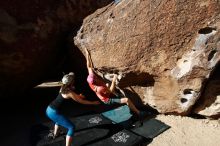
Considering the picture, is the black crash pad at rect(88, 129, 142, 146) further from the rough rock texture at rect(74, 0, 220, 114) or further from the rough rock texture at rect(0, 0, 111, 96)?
the rough rock texture at rect(0, 0, 111, 96)

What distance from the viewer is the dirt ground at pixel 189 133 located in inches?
197

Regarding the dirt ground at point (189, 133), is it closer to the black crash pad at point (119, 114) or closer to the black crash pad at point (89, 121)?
the black crash pad at point (119, 114)

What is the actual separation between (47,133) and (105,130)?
920mm

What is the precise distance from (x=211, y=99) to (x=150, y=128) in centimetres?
104

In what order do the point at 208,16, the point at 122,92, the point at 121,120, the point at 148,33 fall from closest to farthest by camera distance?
the point at 208,16 → the point at 148,33 → the point at 121,120 → the point at 122,92

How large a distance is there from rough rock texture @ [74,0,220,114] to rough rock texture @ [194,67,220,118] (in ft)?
0.50

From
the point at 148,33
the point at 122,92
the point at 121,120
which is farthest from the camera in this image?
the point at 122,92

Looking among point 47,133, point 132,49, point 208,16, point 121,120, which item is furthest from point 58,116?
point 208,16

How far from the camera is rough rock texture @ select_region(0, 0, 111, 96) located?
592 centimetres

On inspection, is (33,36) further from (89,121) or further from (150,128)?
(150,128)

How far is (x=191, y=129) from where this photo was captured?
5320mm

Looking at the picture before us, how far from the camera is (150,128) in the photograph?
213 inches

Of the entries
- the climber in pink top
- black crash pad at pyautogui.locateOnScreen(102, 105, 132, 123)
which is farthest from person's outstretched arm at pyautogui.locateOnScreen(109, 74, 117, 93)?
black crash pad at pyautogui.locateOnScreen(102, 105, 132, 123)

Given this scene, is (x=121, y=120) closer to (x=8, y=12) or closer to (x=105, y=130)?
(x=105, y=130)
